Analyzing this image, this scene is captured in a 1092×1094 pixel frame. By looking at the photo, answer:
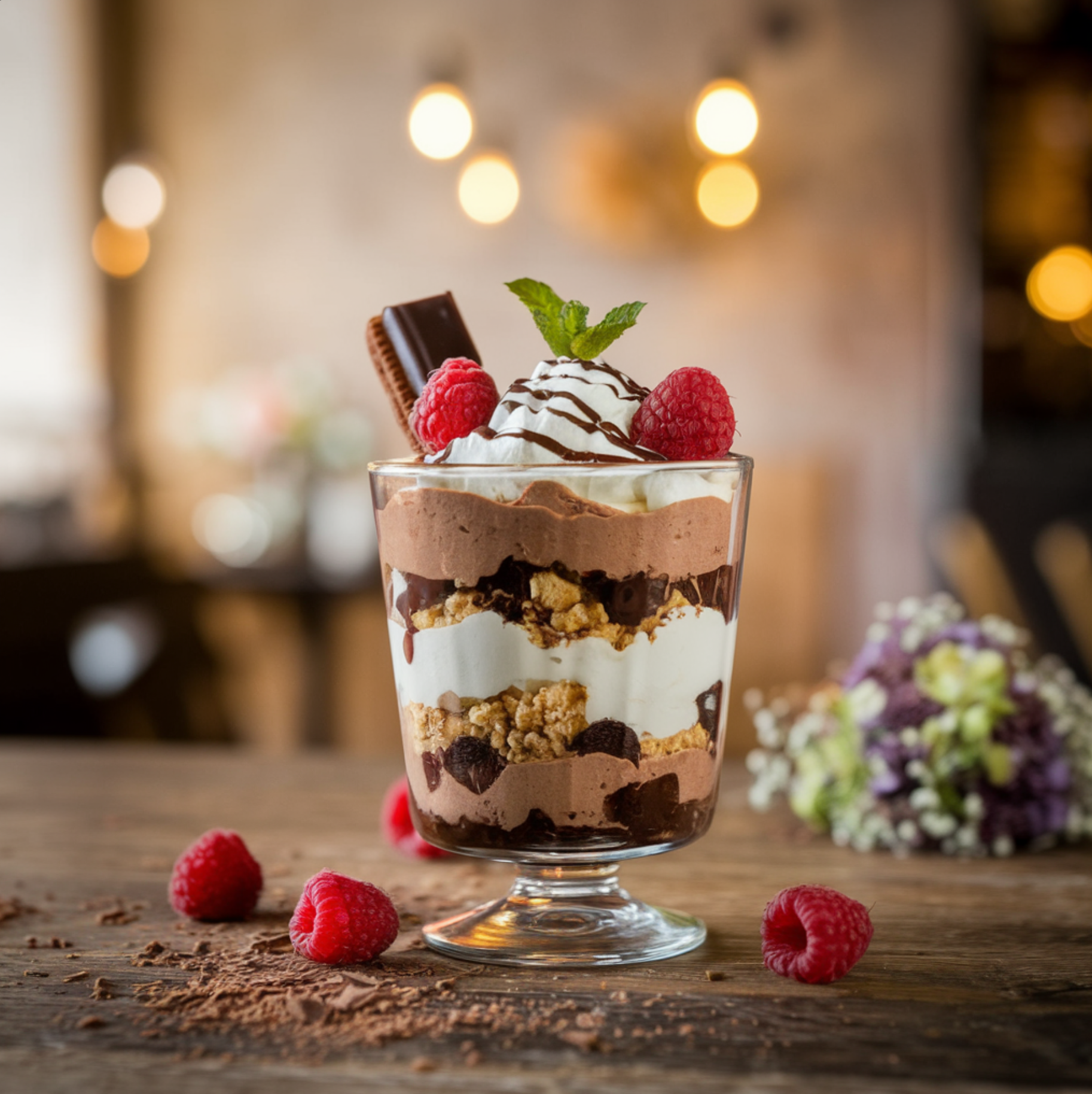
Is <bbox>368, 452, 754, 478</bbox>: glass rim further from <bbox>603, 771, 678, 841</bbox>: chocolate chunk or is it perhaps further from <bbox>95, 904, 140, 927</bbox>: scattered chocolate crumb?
<bbox>95, 904, 140, 927</bbox>: scattered chocolate crumb

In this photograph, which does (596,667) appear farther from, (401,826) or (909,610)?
(909,610)

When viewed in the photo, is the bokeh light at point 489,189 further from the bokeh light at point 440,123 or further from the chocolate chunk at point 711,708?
the chocolate chunk at point 711,708

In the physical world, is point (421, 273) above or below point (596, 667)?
above

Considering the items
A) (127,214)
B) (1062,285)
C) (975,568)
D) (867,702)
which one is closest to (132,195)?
(127,214)

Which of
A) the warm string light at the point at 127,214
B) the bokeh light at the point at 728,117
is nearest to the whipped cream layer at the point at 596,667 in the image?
the bokeh light at the point at 728,117

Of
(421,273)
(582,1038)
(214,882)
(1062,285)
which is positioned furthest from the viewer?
(421,273)
